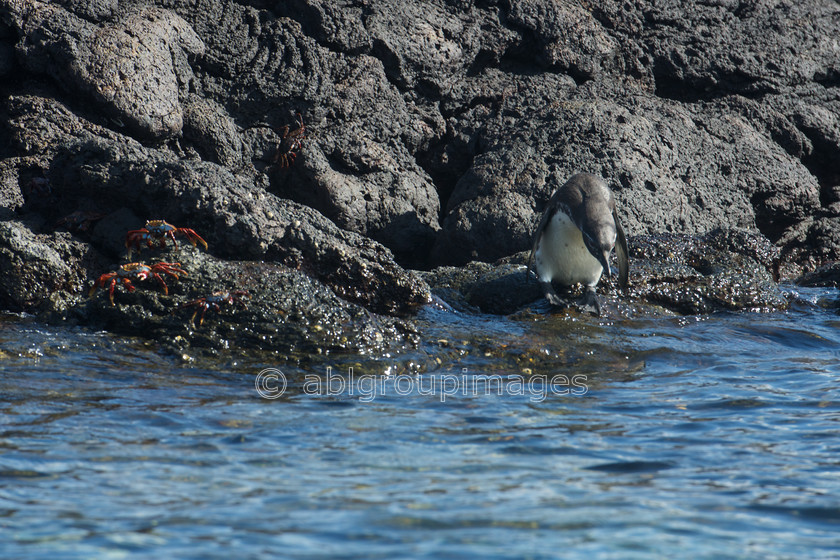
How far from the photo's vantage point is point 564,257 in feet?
24.8

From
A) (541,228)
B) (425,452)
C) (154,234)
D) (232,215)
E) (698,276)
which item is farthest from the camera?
(698,276)

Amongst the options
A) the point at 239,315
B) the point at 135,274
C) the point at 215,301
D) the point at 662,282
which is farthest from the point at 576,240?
the point at 135,274

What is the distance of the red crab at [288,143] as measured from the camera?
929 cm

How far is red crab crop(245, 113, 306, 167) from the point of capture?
9.29 meters

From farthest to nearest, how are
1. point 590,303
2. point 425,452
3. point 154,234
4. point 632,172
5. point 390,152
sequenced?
point 390,152, point 632,172, point 590,303, point 154,234, point 425,452

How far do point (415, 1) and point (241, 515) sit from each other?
8.47m

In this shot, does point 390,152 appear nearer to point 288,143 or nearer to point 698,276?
point 288,143

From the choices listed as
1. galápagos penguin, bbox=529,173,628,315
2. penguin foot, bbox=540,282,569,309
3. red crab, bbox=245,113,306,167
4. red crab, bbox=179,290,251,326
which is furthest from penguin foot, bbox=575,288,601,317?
red crab, bbox=245,113,306,167

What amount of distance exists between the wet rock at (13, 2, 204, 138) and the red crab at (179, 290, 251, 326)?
10.3 ft

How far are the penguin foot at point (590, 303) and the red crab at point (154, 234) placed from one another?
3.20 metres

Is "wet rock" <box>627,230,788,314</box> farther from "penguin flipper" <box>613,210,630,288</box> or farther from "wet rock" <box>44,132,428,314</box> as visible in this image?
"wet rock" <box>44,132,428,314</box>

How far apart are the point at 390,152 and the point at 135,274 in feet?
15.7

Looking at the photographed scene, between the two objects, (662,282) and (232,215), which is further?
(662,282)

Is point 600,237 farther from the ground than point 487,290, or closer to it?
farther from the ground
